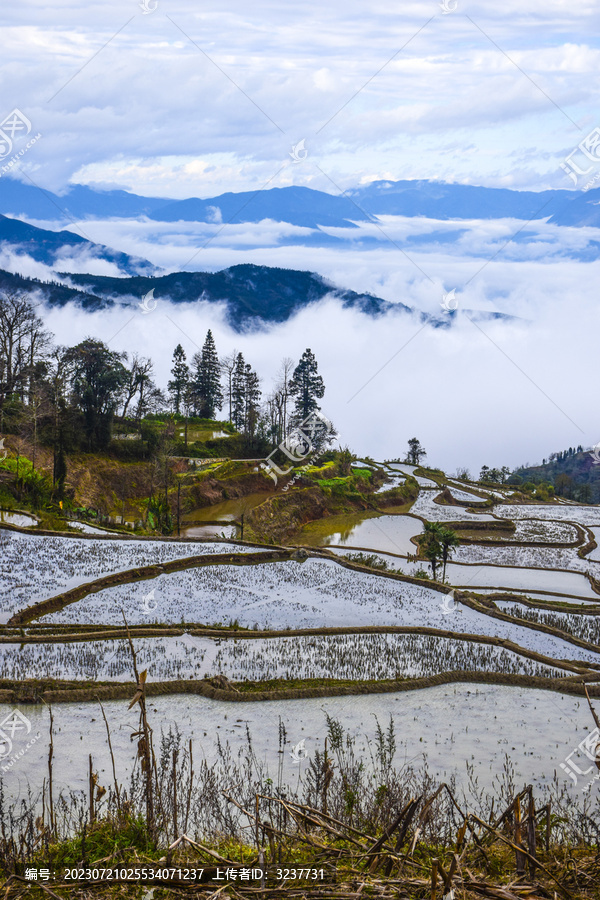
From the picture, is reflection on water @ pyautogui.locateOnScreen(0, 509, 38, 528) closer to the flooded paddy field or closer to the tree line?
the tree line

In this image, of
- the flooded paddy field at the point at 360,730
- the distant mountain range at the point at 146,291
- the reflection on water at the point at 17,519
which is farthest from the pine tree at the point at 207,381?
the distant mountain range at the point at 146,291

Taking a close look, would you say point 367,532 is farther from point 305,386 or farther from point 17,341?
point 17,341

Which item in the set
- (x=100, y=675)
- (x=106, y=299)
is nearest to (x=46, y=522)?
(x=100, y=675)

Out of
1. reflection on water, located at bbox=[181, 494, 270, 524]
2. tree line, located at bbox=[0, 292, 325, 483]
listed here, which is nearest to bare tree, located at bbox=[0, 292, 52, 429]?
tree line, located at bbox=[0, 292, 325, 483]

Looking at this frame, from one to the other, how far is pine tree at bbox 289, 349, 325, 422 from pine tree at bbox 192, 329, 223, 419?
272 inches

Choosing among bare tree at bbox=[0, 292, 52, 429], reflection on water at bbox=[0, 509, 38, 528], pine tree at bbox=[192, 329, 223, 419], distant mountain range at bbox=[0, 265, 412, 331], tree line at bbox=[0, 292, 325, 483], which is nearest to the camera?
reflection on water at bbox=[0, 509, 38, 528]

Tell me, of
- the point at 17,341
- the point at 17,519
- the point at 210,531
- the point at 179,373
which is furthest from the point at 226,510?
the point at 179,373

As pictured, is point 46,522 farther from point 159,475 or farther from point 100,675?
point 100,675

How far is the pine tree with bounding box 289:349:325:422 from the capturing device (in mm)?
58812

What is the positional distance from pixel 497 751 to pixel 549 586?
17.0 meters

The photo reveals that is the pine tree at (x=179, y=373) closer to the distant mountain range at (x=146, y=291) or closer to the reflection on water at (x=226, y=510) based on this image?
the reflection on water at (x=226, y=510)

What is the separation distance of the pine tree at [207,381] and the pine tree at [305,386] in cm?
690

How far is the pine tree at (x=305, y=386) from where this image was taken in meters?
58.8

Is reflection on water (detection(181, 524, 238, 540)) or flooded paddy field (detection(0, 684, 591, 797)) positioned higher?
reflection on water (detection(181, 524, 238, 540))
